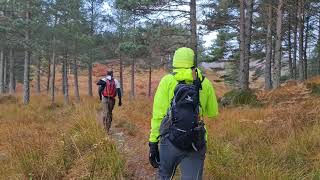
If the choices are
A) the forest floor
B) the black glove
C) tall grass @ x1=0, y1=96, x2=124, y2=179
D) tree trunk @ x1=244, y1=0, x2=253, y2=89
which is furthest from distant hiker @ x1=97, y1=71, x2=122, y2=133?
tree trunk @ x1=244, y1=0, x2=253, y2=89

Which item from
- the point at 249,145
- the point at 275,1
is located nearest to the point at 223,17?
the point at 275,1

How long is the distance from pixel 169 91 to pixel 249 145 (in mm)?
3397

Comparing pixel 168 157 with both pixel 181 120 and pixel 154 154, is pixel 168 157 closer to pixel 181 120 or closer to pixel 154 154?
pixel 154 154

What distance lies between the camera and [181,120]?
3.71 metres

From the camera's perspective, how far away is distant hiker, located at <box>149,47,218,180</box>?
371cm

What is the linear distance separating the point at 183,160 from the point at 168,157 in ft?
Result: 0.47

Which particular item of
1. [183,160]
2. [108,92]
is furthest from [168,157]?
[108,92]

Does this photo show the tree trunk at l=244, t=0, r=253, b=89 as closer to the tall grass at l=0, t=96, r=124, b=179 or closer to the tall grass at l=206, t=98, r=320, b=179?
the tall grass at l=206, t=98, r=320, b=179

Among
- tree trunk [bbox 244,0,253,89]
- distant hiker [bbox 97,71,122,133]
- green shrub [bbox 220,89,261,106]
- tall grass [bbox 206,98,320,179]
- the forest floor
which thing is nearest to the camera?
tall grass [bbox 206,98,320,179]

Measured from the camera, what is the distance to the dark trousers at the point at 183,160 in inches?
151

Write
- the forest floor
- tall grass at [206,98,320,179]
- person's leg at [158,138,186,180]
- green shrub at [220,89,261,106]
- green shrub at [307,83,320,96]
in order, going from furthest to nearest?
green shrub at [220,89,261,106] → green shrub at [307,83,320,96] → the forest floor → tall grass at [206,98,320,179] → person's leg at [158,138,186,180]

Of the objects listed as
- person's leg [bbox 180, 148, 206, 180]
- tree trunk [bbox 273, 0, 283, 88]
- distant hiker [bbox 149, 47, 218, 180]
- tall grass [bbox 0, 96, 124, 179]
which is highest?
tree trunk [bbox 273, 0, 283, 88]

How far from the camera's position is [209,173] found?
5.50 m

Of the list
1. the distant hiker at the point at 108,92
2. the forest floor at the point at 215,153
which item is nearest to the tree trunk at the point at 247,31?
the distant hiker at the point at 108,92
